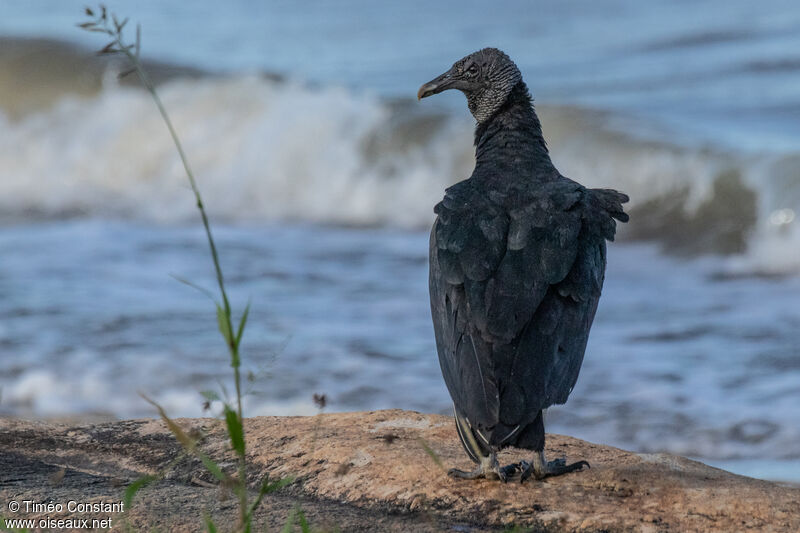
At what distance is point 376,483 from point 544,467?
0.58m

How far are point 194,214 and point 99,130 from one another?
4481mm

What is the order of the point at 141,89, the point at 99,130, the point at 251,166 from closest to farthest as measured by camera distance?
the point at 251,166 → the point at 99,130 → the point at 141,89

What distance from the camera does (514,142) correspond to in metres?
4.31

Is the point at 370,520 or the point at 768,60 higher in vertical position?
the point at 768,60

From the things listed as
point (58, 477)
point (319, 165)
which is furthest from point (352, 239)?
point (58, 477)

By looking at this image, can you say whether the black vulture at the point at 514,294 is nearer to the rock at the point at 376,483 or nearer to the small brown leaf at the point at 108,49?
the rock at the point at 376,483

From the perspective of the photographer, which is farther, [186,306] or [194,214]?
[194,214]

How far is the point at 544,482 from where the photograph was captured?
12.2 feet

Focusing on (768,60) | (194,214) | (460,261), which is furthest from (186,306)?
(768,60)

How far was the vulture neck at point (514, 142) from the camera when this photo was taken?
4.19 metres

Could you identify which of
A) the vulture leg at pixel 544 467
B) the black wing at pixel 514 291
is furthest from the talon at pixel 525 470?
the black wing at pixel 514 291

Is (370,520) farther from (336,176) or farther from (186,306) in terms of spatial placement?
(336,176)

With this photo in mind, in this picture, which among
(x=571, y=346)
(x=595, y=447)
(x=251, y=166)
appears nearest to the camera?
(x=571, y=346)

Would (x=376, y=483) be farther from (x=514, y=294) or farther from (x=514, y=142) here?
(x=514, y=142)
